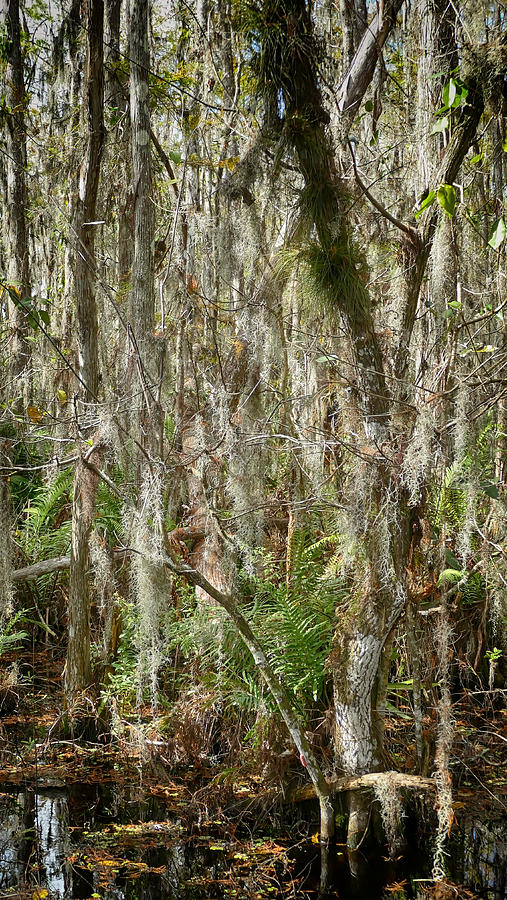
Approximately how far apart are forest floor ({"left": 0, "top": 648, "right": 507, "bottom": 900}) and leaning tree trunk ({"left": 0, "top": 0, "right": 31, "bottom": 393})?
8.75 feet

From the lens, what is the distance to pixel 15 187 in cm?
569

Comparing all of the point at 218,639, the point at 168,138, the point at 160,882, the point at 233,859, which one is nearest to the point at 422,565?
the point at 218,639

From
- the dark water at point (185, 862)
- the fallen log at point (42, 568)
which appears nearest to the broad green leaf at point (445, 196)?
the dark water at point (185, 862)

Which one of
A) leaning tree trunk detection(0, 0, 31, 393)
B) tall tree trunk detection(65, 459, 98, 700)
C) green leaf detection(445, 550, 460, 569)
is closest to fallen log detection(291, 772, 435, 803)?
green leaf detection(445, 550, 460, 569)

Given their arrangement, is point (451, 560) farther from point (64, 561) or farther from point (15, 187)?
point (15, 187)

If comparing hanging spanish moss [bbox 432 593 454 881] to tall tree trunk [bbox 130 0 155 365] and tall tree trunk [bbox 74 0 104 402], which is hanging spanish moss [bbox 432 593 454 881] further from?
tall tree trunk [bbox 74 0 104 402]

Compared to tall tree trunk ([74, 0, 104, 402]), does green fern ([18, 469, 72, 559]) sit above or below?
below

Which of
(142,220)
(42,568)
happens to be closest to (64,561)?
(42,568)

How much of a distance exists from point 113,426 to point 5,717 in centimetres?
301

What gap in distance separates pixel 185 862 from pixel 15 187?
474cm

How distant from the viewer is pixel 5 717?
5.38 metres

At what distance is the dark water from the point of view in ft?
11.1

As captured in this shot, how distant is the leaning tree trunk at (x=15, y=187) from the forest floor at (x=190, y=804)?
2667 millimetres

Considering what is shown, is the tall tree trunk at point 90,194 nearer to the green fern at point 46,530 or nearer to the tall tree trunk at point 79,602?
the tall tree trunk at point 79,602
